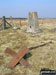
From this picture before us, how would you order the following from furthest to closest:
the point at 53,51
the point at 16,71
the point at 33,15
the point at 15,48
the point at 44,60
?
the point at 33,15, the point at 15,48, the point at 53,51, the point at 44,60, the point at 16,71

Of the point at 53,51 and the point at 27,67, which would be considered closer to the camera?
the point at 27,67

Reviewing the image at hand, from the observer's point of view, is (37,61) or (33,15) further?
(33,15)

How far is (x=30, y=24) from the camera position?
20.6 meters

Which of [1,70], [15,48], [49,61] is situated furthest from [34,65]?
[15,48]

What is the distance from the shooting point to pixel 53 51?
11.9m

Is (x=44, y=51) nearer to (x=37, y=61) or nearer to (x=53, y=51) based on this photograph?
(x=53, y=51)

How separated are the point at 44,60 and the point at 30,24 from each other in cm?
1087

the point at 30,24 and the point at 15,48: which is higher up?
the point at 30,24

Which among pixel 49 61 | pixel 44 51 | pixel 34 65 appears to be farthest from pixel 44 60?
pixel 44 51

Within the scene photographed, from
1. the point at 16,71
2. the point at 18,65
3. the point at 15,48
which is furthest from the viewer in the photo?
the point at 15,48

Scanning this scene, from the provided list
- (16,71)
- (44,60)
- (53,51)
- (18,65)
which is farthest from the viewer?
(53,51)

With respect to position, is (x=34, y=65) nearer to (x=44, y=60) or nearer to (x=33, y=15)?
(x=44, y=60)

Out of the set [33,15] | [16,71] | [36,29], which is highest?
[33,15]

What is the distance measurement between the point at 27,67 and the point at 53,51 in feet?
11.0
